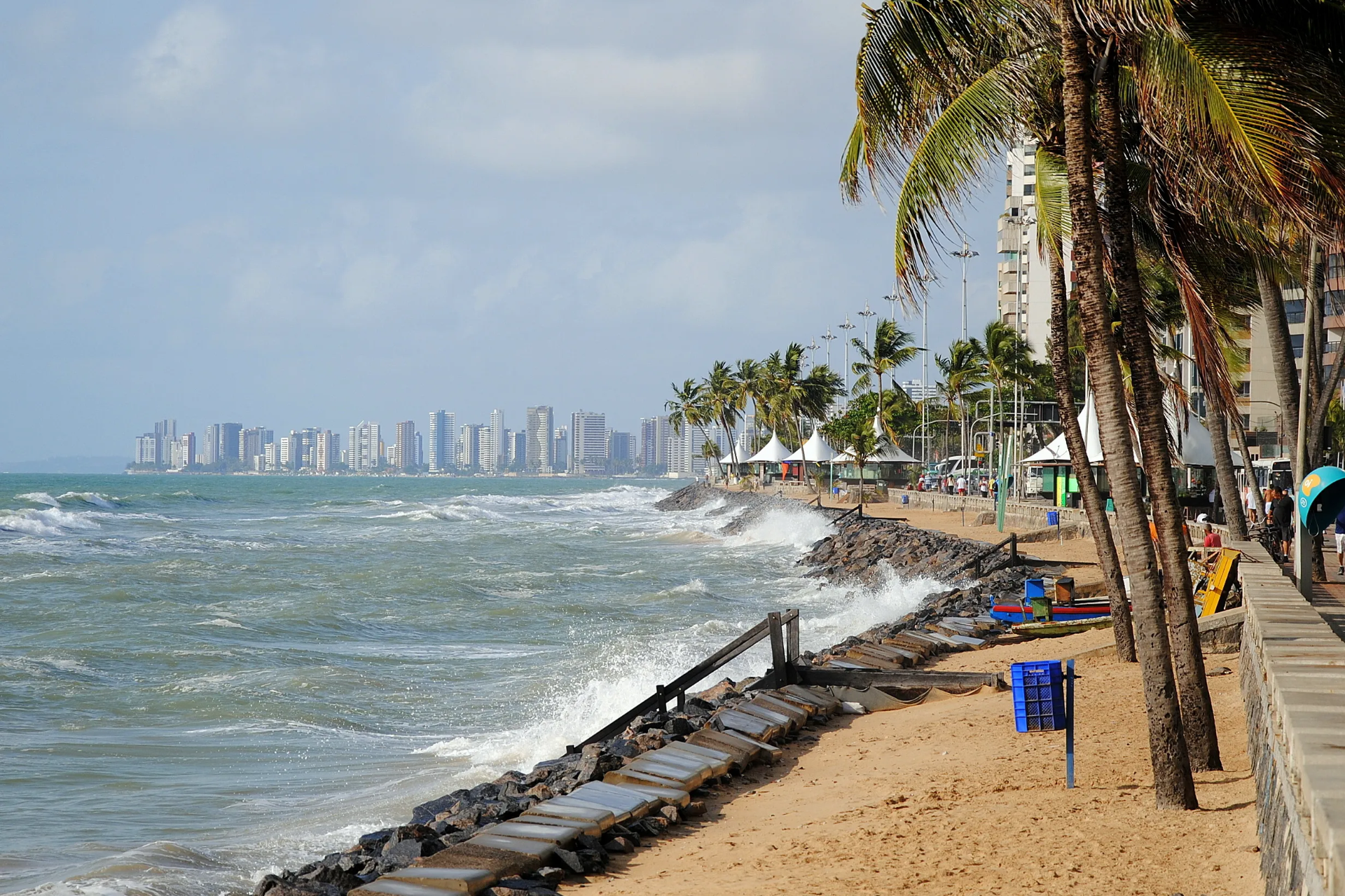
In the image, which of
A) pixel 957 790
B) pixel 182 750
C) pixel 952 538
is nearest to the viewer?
pixel 957 790

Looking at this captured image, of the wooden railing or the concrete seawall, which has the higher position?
the concrete seawall

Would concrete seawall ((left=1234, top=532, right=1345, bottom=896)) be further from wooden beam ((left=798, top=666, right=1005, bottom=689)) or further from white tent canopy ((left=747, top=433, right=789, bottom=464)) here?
white tent canopy ((left=747, top=433, right=789, bottom=464))

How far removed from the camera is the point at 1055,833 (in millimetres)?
6762

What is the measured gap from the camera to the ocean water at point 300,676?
9.42 meters

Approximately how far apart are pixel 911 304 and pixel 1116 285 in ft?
4.38

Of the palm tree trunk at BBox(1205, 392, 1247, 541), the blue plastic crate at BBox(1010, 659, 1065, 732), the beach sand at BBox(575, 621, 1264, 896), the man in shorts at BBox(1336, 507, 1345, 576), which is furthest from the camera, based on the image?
the man in shorts at BBox(1336, 507, 1345, 576)

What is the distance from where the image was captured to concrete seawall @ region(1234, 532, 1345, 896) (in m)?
3.37

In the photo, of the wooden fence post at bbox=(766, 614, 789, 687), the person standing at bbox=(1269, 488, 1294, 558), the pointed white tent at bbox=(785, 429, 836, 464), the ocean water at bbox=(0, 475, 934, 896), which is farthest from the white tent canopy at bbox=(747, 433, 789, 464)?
the wooden fence post at bbox=(766, 614, 789, 687)

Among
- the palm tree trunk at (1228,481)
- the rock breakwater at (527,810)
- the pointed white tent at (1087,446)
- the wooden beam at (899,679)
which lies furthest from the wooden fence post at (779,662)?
the pointed white tent at (1087,446)

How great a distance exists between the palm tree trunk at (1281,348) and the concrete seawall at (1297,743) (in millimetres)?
7703

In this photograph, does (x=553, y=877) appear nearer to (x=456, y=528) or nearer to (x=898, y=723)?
(x=898, y=723)

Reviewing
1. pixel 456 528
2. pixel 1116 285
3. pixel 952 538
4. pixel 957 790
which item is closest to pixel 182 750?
pixel 957 790

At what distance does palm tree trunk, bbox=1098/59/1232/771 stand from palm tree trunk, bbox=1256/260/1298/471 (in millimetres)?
8103

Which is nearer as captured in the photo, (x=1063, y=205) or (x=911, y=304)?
(x=911, y=304)
